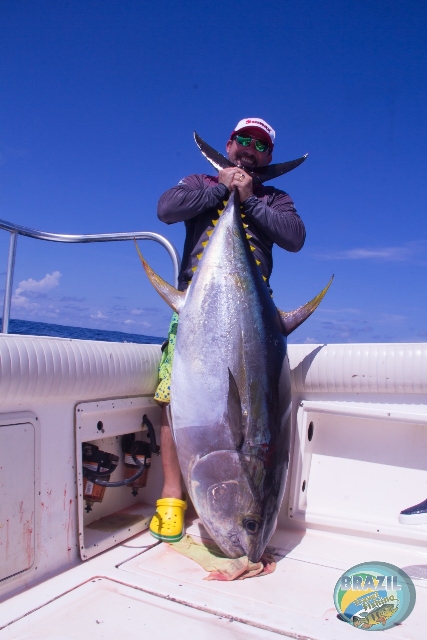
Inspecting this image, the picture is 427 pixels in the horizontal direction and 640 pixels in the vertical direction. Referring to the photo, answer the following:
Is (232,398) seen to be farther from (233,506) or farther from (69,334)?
(69,334)

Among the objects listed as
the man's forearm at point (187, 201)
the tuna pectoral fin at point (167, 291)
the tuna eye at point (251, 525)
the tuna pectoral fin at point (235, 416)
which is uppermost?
the man's forearm at point (187, 201)

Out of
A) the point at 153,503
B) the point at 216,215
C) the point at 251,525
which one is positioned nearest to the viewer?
the point at 251,525

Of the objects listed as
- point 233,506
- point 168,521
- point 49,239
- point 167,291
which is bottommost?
point 168,521

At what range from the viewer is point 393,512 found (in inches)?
100

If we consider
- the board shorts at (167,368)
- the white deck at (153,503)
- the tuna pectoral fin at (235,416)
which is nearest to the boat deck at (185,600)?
the white deck at (153,503)

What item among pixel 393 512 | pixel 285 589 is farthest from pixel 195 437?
pixel 393 512

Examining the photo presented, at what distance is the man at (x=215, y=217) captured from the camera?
254 centimetres

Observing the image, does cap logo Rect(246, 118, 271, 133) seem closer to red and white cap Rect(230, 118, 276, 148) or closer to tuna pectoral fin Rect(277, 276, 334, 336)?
red and white cap Rect(230, 118, 276, 148)

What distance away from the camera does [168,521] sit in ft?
8.13

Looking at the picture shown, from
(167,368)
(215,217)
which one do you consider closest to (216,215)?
(215,217)

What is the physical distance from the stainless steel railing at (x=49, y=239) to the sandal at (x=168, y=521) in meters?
1.38

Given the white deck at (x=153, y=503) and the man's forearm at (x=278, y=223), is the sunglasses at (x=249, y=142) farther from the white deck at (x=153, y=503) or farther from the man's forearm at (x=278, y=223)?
the white deck at (x=153, y=503)

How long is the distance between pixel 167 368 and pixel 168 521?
0.75m

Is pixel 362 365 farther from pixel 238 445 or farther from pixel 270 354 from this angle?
pixel 238 445
